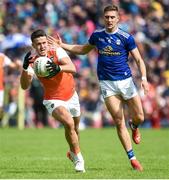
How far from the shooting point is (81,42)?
2828 cm

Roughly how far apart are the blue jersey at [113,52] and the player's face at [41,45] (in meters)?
1.27

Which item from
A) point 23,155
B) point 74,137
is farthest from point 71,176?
point 23,155

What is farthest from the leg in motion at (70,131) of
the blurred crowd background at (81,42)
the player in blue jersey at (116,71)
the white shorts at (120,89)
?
the blurred crowd background at (81,42)

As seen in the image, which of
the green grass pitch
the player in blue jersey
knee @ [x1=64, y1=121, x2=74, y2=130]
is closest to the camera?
the green grass pitch

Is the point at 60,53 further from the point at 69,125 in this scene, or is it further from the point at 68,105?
the point at 69,125

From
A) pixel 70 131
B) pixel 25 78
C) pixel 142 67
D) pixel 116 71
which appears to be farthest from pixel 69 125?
pixel 142 67

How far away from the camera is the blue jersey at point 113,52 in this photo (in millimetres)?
12906

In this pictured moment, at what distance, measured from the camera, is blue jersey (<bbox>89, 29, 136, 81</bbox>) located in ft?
42.3

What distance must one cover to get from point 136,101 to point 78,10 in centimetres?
1722

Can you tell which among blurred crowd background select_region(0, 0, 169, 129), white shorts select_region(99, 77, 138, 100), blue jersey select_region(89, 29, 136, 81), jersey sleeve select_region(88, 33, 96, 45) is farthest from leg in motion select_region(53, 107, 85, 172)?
blurred crowd background select_region(0, 0, 169, 129)

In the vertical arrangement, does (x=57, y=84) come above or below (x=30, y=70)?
below

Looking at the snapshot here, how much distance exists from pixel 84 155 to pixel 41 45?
189 inches

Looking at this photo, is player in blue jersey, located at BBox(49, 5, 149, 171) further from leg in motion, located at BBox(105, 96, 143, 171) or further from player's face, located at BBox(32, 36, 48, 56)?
player's face, located at BBox(32, 36, 48, 56)

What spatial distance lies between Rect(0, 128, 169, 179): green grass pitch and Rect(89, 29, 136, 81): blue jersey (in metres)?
1.58
